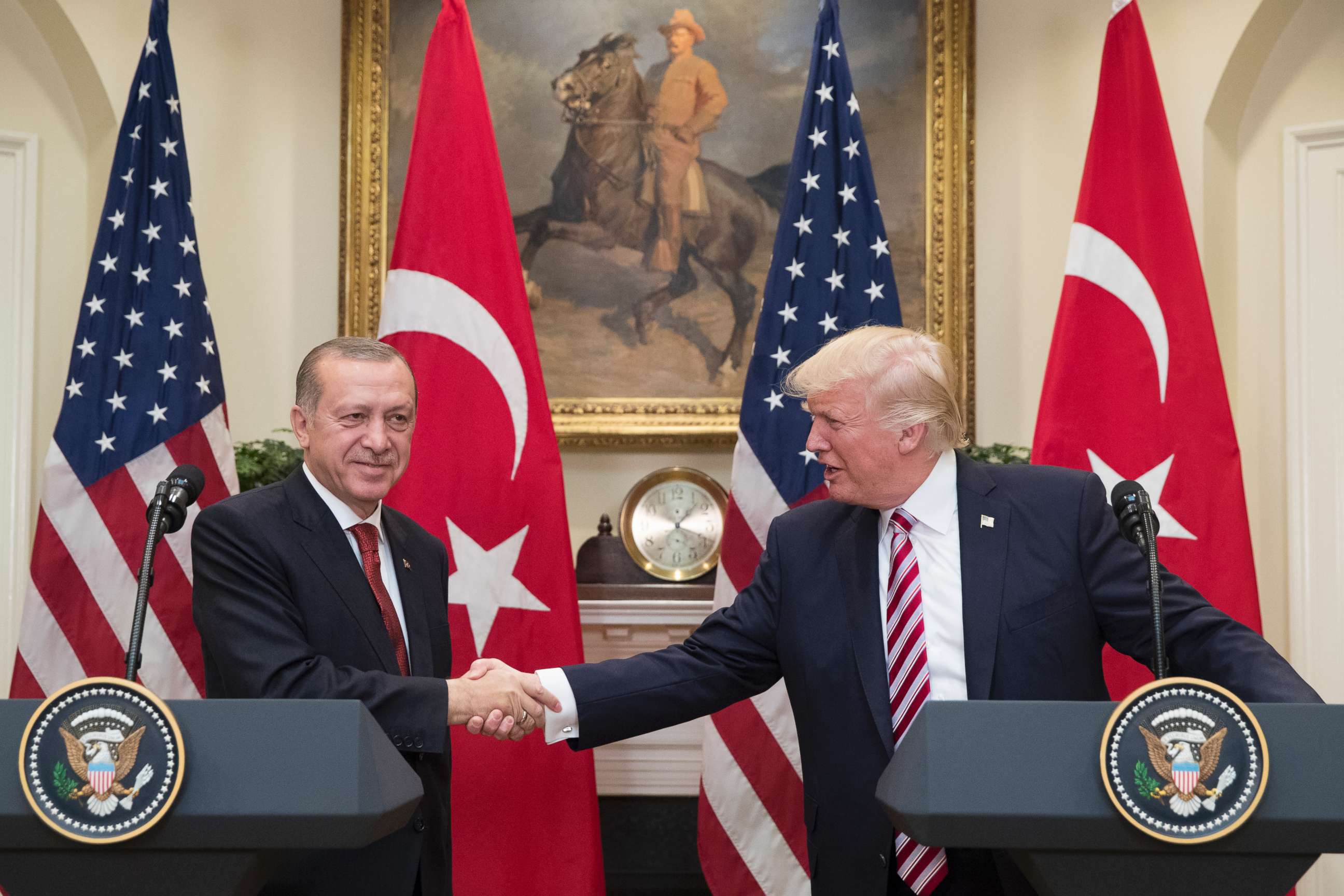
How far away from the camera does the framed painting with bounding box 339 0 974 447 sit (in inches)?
Answer: 194

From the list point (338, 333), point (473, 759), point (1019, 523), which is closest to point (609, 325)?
Result: point (338, 333)

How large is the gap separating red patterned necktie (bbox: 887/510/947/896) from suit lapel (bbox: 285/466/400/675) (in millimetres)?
1045

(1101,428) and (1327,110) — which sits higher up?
(1327,110)

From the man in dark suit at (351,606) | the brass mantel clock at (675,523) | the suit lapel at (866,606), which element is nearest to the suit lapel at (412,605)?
the man in dark suit at (351,606)

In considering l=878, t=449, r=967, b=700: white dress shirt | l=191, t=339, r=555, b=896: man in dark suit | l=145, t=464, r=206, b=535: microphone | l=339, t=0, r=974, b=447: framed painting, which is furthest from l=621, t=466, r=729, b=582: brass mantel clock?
l=145, t=464, r=206, b=535: microphone

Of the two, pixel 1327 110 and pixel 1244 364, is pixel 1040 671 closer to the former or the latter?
pixel 1244 364

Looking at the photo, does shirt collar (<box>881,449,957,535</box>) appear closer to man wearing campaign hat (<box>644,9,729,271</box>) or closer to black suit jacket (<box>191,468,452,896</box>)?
black suit jacket (<box>191,468,452,896</box>)

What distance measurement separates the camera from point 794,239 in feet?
13.2

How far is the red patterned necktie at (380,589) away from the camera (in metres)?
2.57

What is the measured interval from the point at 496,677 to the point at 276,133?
3.21 meters

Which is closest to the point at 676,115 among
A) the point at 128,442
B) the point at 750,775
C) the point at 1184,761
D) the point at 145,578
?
the point at 128,442

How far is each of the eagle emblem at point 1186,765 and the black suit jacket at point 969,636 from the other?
0.56 meters

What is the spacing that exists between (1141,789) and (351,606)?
1.58 metres

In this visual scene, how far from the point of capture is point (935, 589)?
7.84 feet
